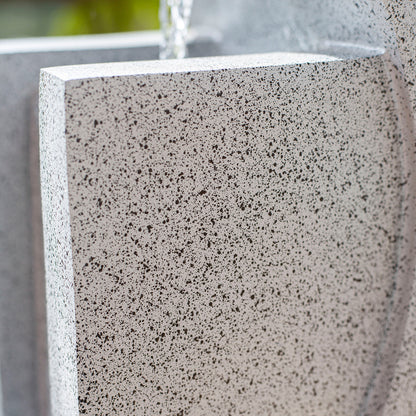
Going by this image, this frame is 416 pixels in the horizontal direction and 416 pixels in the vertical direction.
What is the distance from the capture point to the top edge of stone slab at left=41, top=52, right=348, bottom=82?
0.98 metres

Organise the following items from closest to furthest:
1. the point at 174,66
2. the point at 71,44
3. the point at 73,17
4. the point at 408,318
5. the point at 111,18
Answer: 1. the point at 174,66
2. the point at 408,318
3. the point at 71,44
4. the point at 111,18
5. the point at 73,17

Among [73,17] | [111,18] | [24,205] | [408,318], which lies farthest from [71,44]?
[73,17]

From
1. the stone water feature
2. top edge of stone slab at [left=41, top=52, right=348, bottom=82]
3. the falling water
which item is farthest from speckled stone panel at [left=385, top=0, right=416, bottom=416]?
the falling water

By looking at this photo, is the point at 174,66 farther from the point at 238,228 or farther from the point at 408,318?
the point at 408,318

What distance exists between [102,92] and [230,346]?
576 millimetres

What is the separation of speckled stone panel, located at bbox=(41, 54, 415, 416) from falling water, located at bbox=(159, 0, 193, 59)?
0.76 meters

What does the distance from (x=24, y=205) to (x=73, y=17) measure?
577 centimetres

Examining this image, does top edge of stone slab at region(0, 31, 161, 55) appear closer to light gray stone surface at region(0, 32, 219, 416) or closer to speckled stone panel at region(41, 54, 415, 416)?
light gray stone surface at region(0, 32, 219, 416)

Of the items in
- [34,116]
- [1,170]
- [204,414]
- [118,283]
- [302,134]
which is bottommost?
[204,414]

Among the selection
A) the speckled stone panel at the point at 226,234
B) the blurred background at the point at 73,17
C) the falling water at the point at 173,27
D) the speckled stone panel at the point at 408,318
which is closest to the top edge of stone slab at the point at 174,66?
the speckled stone panel at the point at 226,234

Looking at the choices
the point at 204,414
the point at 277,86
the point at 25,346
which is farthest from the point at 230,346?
the point at 25,346

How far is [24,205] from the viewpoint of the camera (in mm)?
1889

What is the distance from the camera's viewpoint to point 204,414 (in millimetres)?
1181

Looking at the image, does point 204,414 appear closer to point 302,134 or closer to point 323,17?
point 302,134
